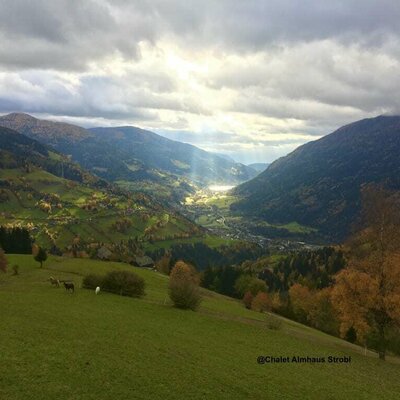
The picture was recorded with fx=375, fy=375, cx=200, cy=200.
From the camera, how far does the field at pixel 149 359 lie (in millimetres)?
27016

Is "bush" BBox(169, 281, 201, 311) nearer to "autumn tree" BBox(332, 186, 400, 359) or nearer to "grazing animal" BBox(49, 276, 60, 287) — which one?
"grazing animal" BBox(49, 276, 60, 287)

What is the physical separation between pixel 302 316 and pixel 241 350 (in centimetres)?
9857

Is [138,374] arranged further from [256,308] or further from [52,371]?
[256,308]

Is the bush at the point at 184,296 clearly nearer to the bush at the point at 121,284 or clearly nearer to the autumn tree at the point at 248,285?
the bush at the point at 121,284

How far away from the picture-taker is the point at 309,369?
132 feet

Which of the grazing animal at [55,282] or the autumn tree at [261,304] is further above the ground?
the grazing animal at [55,282]

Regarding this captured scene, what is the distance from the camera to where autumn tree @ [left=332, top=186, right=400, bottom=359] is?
50.4 metres

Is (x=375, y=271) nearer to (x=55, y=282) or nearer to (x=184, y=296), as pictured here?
(x=184, y=296)

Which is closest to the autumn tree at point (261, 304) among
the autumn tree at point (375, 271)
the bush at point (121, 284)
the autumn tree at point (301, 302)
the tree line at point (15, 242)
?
the autumn tree at point (301, 302)

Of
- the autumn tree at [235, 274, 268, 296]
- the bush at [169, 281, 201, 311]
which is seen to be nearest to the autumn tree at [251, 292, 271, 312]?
the autumn tree at [235, 274, 268, 296]

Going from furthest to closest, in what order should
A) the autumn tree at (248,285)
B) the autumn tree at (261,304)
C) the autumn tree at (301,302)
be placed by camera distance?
the autumn tree at (248,285)
the autumn tree at (301,302)
the autumn tree at (261,304)

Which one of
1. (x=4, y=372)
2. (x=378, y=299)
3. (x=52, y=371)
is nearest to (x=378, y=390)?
(x=378, y=299)

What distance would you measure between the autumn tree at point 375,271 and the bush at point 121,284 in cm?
3708

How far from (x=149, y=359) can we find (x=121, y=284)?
38758mm
